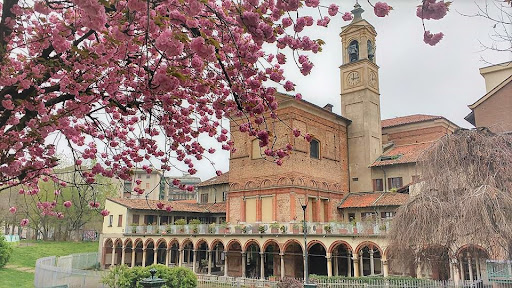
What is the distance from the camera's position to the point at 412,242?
13.1 meters

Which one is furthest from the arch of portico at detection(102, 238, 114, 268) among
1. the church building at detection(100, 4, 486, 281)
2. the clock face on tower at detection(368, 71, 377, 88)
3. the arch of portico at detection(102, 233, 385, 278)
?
the clock face on tower at detection(368, 71, 377, 88)

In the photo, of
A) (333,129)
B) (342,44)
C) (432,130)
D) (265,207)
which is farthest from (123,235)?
(432,130)

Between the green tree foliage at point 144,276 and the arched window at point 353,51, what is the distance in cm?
2361

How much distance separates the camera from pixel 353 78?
3500cm

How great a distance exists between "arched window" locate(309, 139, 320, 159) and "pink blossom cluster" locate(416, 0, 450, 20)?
2694 cm

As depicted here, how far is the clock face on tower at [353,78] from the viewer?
3472 cm

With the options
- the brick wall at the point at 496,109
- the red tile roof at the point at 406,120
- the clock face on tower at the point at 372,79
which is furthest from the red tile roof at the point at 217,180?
the brick wall at the point at 496,109

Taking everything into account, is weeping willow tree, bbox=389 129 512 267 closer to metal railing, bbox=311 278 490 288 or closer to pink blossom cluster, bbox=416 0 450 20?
metal railing, bbox=311 278 490 288

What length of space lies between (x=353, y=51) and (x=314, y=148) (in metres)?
10.3

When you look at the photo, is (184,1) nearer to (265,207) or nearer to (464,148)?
(464,148)

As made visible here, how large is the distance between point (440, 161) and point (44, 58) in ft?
42.3

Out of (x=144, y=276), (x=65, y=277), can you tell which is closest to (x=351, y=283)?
(x=144, y=276)

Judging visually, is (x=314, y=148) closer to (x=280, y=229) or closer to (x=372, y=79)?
(x=280, y=229)

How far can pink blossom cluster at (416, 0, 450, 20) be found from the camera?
361 cm
